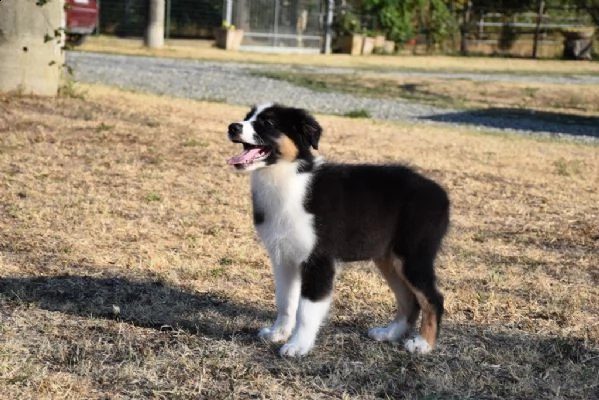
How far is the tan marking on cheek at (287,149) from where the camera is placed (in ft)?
14.0

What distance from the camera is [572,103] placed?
2031 centimetres

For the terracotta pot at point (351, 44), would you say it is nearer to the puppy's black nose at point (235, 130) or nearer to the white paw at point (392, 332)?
the white paw at point (392, 332)

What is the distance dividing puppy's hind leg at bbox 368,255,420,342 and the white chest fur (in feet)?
1.74

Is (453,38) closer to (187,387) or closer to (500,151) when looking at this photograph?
(500,151)

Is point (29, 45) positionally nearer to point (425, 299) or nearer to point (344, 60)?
point (425, 299)

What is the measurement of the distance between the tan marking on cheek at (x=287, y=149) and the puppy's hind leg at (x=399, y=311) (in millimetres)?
743

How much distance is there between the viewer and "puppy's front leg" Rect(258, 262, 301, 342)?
14.6 ft

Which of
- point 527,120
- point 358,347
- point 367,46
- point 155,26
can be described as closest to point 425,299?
point 358,347

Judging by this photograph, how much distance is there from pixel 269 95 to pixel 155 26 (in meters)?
12.2

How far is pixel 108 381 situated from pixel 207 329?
2.72 ft

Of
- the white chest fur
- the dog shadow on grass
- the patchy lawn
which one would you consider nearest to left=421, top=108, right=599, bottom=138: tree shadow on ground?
the patchy lawn

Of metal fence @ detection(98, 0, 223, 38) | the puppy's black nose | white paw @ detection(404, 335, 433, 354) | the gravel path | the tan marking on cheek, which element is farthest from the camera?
metal fence @ detection(98, 0, 223, 38)

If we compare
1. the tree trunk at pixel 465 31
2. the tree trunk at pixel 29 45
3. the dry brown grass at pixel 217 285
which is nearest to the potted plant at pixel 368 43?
the tree trunk at pixel 465 31

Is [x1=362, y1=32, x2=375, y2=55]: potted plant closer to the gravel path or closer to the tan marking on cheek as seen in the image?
the gravel path
